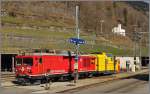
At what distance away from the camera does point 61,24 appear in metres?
123

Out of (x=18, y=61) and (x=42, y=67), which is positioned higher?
(x=18, y=61)

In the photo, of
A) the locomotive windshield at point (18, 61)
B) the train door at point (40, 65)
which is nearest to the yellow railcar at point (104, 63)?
the train door at point (40, 65)

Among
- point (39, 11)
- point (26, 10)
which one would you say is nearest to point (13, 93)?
point (26, 10)

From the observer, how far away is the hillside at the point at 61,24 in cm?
7012

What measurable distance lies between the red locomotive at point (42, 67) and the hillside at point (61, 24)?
1287 cm

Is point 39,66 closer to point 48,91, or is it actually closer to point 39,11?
point 48,91

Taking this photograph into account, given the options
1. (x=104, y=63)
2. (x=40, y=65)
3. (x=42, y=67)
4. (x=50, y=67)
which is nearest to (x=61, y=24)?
(x=104, y=63)

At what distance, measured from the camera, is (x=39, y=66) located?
1528 inches

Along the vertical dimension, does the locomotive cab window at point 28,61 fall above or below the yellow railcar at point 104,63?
above

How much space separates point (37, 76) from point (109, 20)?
5599 inches

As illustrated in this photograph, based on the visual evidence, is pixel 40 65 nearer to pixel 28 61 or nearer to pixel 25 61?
pixel 28 61

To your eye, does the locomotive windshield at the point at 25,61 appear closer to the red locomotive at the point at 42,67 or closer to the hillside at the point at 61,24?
the red locomotive at the point at 42,67

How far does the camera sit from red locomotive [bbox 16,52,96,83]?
3822 cm

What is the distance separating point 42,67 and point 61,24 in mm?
83832
